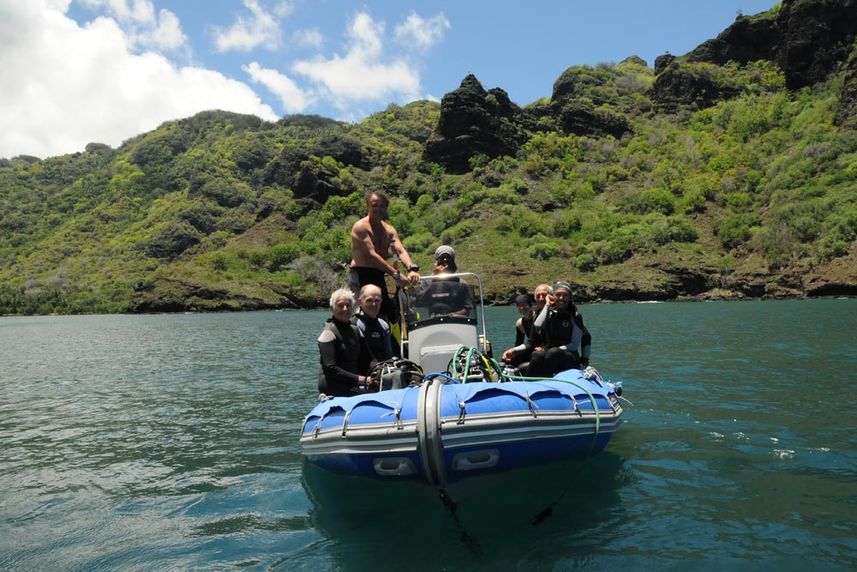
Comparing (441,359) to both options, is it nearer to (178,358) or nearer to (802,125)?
(178,358)

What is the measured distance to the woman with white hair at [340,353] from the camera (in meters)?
6.59

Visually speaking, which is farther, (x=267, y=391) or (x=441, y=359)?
(x=267, y=391)

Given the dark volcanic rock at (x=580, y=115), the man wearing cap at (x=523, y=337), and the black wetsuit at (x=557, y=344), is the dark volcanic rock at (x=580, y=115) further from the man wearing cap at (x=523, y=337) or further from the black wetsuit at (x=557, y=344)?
the black wetsuit at (x=557, y=344)

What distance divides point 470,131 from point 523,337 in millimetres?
87898

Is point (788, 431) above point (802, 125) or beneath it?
beneath

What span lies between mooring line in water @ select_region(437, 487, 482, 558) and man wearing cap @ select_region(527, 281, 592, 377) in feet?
10.0

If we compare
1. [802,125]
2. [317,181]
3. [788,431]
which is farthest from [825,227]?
[317,181]

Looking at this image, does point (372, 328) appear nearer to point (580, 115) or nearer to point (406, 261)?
point (406, 261)

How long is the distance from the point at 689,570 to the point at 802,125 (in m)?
87.5

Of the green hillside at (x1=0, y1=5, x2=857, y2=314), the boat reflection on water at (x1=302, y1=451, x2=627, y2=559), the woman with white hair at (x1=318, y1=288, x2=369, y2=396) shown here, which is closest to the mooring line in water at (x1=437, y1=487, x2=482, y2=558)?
the boat reflection on water at (x1=302, y1=451, x2=627, y2=559)

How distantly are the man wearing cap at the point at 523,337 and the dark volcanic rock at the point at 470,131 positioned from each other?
8563 cm

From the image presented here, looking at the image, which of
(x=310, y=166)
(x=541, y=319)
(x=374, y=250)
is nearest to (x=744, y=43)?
(x=310, y=166)

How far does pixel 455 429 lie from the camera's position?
4699 mm

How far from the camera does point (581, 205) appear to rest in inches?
3066
